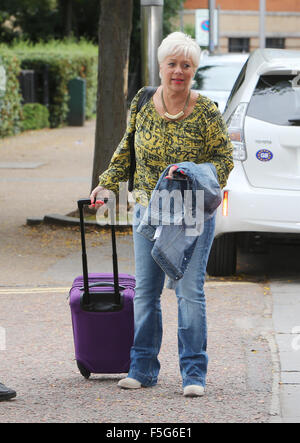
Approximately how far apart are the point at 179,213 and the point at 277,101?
3.12 meters

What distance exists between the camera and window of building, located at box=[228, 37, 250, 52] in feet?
170

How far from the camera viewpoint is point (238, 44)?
51.9 metres

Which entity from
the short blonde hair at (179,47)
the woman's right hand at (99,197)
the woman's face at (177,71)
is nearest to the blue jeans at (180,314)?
the woman's right hand at (99,197)

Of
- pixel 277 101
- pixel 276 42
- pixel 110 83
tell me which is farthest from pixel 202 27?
pixel 276 42

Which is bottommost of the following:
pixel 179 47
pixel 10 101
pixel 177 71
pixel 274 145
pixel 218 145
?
pixel 10 101

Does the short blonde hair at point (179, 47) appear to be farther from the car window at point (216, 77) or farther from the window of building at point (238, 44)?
the window of building at point (238, 44)

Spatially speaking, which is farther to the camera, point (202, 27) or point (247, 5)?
point (247, 5)

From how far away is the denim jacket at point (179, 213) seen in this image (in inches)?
185

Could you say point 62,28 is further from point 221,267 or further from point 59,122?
point 221,267

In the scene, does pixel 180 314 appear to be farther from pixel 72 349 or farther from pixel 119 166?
pixel 72 349

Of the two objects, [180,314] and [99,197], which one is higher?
[99,197]

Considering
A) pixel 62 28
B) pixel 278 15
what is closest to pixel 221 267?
pixel 62 28

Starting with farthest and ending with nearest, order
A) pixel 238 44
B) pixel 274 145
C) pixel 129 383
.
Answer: pixel 238 44 → pixel 274 145 → pixel 129 383

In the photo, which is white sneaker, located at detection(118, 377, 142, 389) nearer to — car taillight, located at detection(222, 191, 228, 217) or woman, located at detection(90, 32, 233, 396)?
woman, located at detection(90, 32, 233, 396)
